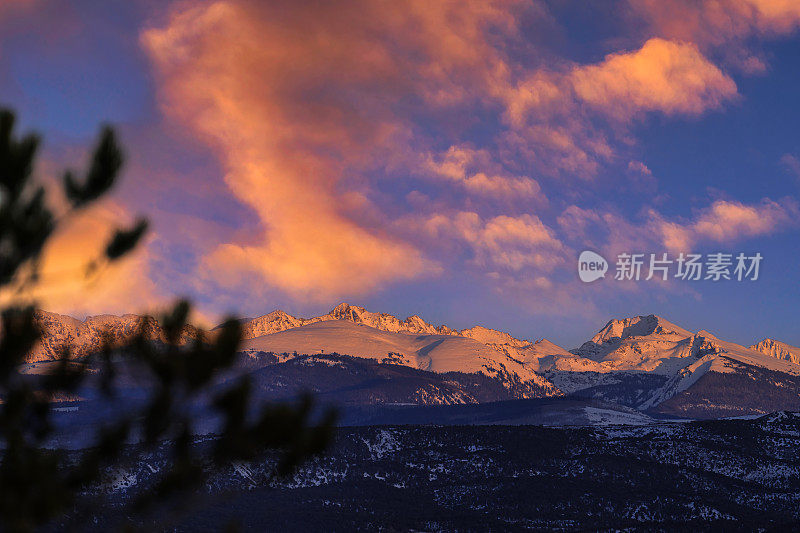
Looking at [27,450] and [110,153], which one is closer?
[27,450]

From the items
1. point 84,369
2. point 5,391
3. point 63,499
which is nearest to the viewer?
point 63,499

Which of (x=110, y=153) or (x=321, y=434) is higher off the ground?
(x=110, y=153)

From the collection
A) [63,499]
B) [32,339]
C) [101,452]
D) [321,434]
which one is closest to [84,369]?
[101,452]

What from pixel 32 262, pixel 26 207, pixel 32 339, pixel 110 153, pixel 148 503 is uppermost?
pixel 110 153

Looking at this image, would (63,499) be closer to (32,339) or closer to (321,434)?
(32,339)

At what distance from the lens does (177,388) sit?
23109mm

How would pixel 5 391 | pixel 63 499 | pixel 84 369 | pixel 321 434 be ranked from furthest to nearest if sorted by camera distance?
pixel 84 369 < pixel 321 434 < pixel 5 391 < pixel 63 499

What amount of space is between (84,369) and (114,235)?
551 centimetres

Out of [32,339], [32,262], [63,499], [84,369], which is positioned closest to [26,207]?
[32,262]

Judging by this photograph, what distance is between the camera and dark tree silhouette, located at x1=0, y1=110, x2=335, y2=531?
2223 cm

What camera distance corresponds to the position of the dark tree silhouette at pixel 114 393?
22234mm

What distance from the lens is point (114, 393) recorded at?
26.0 m

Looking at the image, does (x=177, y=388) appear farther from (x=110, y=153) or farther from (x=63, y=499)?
(x=110, y=153)

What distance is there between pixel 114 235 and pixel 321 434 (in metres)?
8.89
